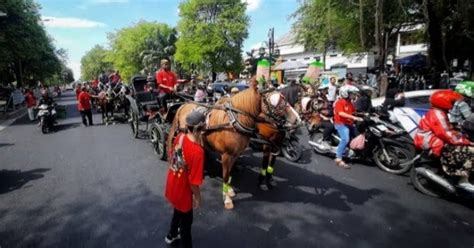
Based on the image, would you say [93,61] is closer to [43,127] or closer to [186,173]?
[43,127]

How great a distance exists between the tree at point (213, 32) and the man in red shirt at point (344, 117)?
119 feet

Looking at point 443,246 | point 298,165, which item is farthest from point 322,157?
point 443,246

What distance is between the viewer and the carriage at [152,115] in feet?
25.5

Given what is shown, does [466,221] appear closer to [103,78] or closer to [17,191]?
[17,191]

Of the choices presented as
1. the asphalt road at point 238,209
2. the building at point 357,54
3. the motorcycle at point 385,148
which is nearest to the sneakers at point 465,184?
the asphalt road at point 238,209

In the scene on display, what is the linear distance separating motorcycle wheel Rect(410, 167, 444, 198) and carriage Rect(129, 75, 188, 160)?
198 inches

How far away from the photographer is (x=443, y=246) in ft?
13.1

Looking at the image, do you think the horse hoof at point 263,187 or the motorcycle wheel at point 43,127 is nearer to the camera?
the horse hoof at point 263,187

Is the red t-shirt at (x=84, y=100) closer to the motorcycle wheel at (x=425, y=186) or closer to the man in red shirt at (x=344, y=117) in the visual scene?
the man in red shirt at (x=344, y=117)

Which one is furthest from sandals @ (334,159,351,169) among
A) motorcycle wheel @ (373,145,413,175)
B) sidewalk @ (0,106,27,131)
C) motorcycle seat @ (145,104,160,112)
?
sidewalk @ (0,106,27,131)

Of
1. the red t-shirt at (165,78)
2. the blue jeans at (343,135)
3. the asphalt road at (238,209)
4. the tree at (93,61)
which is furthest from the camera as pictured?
the tree at (93,61)

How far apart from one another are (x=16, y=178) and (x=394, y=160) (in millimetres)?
7897

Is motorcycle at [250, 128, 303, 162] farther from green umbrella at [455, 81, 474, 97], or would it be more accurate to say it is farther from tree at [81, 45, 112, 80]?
tree at [81, 45, 112, 80]

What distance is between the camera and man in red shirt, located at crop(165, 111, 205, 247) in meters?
3.40
